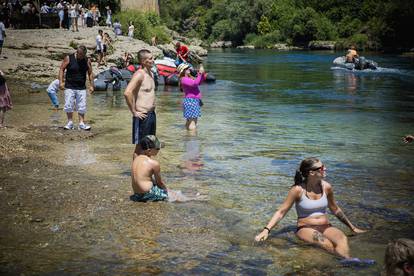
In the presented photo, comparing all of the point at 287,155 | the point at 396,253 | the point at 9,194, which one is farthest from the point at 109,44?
the point at 396,253

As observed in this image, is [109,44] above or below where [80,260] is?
above

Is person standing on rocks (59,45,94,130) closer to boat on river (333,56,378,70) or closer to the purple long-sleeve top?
the purple long-sleeve top

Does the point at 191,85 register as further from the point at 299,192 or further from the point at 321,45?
the point at 321,45

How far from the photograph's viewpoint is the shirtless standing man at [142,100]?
8969 millimetres

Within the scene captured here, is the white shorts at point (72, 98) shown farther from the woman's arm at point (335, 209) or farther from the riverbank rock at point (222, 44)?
the riverbank rock at point (222, 44)

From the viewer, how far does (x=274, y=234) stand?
7188 millimetres

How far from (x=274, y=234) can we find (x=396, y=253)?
350 centimetres

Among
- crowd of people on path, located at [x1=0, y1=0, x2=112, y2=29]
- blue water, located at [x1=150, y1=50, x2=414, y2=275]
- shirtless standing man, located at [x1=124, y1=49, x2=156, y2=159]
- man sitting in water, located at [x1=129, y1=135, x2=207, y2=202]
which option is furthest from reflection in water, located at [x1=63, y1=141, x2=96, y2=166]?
crowd of people on path, located at [x1=0, y1=0, x2=112, y2=29]

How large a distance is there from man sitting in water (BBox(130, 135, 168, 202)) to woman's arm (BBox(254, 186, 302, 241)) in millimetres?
1898

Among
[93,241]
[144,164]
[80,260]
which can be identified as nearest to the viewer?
[80,260]

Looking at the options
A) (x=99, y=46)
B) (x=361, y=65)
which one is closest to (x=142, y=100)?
(x=99, y=46)

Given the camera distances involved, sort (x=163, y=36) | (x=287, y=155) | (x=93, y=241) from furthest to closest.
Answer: (x=163, y=36) < (x=287, y=155) < (x=93, y=241)

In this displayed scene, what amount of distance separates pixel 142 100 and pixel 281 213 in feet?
11.2

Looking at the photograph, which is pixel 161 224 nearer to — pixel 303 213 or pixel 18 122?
pixel 303 213
